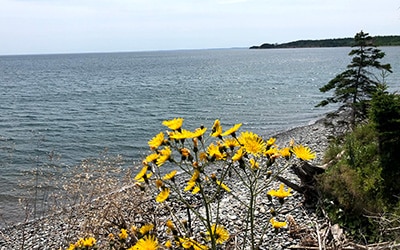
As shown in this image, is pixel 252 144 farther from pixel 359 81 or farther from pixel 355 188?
pixel 359 81

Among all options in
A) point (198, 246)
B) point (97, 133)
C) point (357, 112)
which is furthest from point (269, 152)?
point (97, 133)

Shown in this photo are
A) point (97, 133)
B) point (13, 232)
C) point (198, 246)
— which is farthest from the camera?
point (97, 133)

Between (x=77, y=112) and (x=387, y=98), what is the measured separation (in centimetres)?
2497

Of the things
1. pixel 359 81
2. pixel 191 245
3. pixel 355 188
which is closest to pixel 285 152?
pixel 191 245

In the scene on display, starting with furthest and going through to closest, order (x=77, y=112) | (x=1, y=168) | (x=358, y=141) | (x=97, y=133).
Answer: (x=77, y=112) < (x=97, y=133) < (x=1, y=168) < (x=358, y=141)

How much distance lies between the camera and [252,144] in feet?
7.14

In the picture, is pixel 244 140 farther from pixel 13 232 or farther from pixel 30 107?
pixel 30 107

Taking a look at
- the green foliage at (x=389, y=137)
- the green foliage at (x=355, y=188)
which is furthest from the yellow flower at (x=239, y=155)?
the green foliage at (x=389, y=137)

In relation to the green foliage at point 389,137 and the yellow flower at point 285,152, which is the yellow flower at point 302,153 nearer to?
the yellow flower at point 285,152

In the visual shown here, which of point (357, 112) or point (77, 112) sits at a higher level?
point (357, 112)

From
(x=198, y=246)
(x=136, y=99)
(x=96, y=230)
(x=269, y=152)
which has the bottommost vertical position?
(x=136, y=99)

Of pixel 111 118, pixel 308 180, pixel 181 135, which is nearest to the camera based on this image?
pixel 181 135

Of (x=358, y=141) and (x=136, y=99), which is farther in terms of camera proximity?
(x=136, y=99)

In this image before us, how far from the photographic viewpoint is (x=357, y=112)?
404 inches
